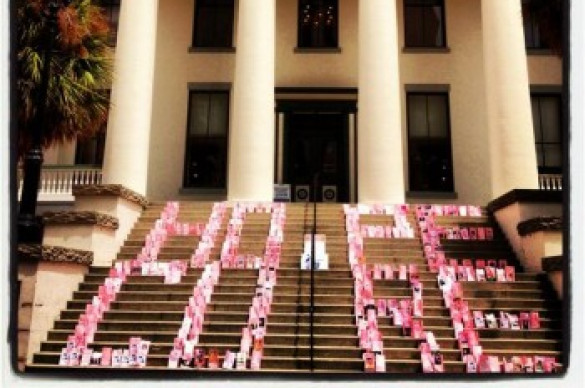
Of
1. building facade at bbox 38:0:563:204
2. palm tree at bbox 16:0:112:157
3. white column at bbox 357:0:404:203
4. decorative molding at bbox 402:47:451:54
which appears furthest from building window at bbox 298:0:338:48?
palm tree at bbox 16:0:112:157

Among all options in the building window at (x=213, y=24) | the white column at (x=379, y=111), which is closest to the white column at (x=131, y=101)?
the building window at (x=213, y=24)

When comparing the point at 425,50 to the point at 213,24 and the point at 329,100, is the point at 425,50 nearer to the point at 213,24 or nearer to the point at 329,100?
the point at 329,100

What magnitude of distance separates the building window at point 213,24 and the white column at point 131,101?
426cm

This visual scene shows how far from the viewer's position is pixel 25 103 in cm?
1187

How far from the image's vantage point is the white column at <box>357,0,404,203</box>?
16469mm

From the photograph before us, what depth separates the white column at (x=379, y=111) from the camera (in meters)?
16.5

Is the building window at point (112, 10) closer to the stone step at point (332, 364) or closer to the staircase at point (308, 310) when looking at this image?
the staircase at point (308, 310)

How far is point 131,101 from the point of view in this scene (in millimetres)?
17719

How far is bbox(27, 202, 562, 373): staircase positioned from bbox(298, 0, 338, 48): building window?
11204 mm

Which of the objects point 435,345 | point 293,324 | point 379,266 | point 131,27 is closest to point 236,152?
point 131,27

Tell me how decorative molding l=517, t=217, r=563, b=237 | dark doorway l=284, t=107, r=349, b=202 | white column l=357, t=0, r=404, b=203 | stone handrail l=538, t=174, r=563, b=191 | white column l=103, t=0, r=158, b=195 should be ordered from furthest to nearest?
1. dark doorway l=284, t=107, r=349, b=202
2. stone handrail l=538, t=174, r=563, b=191
3. white column l=103, t=0, r=158, b=195
4. white column l=357, t=0, r=404, b=203
5. decorative molding l=517, t=217, r=563, b=237

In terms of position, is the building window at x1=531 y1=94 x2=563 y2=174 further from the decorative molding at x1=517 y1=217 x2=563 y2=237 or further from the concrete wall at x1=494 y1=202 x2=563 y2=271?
the decorative molding at x1=517 y1=217 x2=563 y2=237

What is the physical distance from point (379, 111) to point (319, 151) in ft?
18.1

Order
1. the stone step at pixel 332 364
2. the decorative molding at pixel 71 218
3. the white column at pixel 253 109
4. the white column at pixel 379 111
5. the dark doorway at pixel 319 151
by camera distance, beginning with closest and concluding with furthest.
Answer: the stone step at pixel 332 364 < the decorative molding at pixel 71 218 < the white column at pixel 379 111 < the white column at pixel 253 109 < the dark doorway at pixel 319 151
